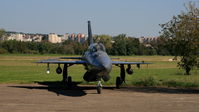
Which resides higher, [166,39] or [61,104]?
[166,39]

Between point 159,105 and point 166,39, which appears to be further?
point 166,39

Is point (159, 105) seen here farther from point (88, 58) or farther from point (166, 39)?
point (166, 39)

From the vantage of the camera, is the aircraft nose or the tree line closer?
the aircraft nose

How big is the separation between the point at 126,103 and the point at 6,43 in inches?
5288

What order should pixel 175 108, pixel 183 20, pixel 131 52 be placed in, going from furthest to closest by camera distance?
pixel 131 52 < pixel 183 20 < pixel 175 108

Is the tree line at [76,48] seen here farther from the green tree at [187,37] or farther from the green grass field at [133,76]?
the green tree at [187,37]

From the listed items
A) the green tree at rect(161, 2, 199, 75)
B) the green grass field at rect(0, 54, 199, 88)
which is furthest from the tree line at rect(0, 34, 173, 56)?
the green tree at rect(161, 2, 199, 75)

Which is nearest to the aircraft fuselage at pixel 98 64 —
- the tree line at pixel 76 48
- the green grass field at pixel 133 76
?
the green grass field at pixel 133 76

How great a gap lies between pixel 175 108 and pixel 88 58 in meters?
8.94

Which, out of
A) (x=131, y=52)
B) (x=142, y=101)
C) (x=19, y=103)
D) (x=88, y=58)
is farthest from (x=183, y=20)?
(x=131, y=52)

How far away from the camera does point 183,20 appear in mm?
25219

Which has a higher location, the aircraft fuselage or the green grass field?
the aircraft fuselage

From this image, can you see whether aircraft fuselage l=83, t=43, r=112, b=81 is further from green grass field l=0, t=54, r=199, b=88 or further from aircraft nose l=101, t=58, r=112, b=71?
green grass field l=0, t=54, r=199, b=88

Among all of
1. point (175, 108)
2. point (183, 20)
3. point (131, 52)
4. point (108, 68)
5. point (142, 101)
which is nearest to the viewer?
point (175, 108)
